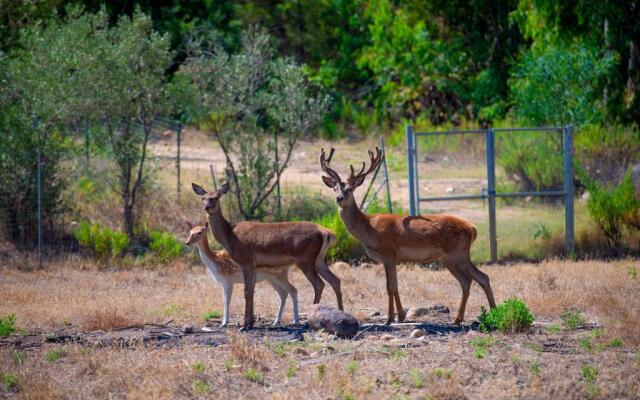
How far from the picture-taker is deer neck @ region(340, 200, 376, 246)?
535 inches

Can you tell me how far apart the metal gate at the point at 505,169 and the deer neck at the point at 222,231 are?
5.35 m

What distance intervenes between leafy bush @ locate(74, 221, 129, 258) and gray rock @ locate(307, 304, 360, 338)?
7.41 meters

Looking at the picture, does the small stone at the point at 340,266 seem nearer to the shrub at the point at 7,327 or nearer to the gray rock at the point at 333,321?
the gray rock at the point at 333,321

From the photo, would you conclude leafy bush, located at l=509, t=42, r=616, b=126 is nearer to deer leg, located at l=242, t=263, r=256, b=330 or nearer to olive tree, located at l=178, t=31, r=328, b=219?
olive tree, located at l=178, t=31, r=328, b=219

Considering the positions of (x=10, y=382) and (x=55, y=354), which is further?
(x=55, y=354)

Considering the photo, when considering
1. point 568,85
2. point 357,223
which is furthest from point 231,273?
point 568,85

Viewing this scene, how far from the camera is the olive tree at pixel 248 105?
20.7 m

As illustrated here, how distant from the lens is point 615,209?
18.6 metres

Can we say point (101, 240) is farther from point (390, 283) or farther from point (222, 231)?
point (390, 283)

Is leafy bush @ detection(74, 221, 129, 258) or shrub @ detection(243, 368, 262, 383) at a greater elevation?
leafy bush @ detection(74, 221, 129, 258)

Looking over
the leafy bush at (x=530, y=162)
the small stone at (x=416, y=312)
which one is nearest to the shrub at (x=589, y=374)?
the small stone at (x=416, y=312)

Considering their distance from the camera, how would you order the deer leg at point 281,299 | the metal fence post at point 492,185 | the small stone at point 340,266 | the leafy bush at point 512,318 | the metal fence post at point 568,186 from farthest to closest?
the metal fence post at point 568,186, the metal fence post at point 492,185, the small stone at point 340,266, the deer leg at point 281,299, the leafy bush at point 512,318

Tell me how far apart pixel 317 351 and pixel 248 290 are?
91.0 inches

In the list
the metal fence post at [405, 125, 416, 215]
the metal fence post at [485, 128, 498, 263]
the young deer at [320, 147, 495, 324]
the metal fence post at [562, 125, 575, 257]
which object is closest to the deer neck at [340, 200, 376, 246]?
the young deer at [320, 147, 495, 324]
